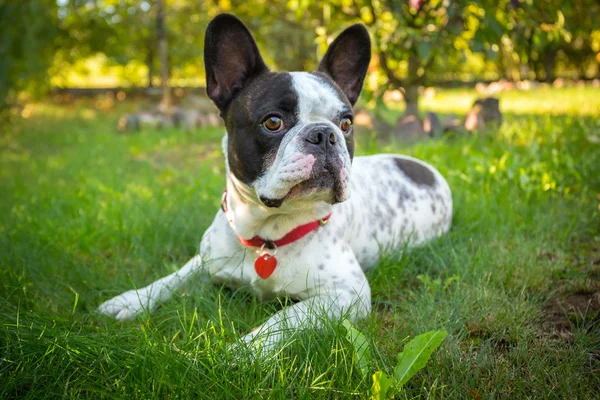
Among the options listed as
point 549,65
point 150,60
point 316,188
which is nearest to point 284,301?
point 316,188

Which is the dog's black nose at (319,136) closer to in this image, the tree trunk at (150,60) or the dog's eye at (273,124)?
the dog's eye at (273,124)

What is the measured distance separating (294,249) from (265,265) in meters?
0.18

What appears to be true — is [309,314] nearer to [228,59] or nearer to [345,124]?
[345,124]

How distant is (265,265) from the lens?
270cm

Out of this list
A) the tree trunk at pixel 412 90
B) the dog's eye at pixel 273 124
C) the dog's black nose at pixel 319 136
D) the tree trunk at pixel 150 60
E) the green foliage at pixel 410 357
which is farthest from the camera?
the tree trunk at pixel 150 60

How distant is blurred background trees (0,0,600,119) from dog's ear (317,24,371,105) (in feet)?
9.78

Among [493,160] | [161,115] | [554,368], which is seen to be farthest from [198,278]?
[161,115]

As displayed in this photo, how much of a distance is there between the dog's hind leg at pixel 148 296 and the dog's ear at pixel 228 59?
3.13ft

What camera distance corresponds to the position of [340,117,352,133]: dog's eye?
2.74 meters

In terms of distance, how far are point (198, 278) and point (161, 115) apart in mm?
7117

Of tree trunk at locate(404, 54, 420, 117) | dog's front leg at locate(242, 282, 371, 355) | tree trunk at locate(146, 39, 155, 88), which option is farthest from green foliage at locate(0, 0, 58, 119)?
dog's front leg at locate(242, 282, 371, 355)

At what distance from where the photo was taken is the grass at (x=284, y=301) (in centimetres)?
199

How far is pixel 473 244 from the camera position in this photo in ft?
11.5

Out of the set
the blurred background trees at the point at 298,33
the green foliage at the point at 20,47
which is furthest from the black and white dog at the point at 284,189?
the green foliage at the point at 20,47
